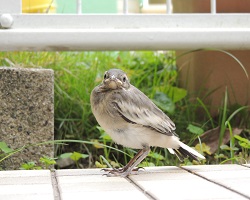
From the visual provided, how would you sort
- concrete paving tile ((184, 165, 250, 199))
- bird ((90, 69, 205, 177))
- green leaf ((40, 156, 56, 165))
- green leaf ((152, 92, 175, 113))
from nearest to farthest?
concrete paving tile ((184, 165, 250, 199)) → bird ((90, 69, 205, 177)) → green leaf ((40, 156, 56, 165)) → green leaf ((152, 92, 175, 113))

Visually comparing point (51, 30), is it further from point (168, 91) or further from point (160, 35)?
point (168, 91)

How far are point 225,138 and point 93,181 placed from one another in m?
1.84

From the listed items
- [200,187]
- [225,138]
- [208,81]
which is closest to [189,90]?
[208,81]

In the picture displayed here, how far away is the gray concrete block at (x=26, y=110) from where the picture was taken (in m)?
4.43

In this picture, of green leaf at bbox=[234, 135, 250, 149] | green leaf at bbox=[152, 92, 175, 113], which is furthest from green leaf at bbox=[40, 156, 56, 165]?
green leaf at bbox=[152, 92, 175, 113]

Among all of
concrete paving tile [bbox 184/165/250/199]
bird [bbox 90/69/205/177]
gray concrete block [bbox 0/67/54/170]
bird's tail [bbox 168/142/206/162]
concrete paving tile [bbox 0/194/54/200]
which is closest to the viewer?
concrete paving tile [bbox 0/194/54/200]

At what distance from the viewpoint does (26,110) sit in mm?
4488

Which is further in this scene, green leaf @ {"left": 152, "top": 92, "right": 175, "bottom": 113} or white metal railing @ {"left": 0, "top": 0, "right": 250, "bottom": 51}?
green leaf @ {"left": 152, "top": 92, "right": 175, "bottom": 113}

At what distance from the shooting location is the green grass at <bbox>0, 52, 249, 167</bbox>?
5031mm

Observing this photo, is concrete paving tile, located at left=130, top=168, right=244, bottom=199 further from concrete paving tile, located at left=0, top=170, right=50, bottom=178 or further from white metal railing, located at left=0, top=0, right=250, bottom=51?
white metal railing, located at left=0, top=0, right=250, bottom=51

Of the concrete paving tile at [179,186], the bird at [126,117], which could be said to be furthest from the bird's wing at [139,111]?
the concrete paving tile at [179,186]

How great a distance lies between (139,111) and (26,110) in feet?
3.66

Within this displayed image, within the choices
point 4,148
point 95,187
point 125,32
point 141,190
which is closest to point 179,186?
point 141,190

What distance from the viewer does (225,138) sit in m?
5.02
